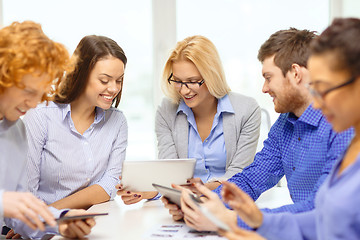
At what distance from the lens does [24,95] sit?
1546mm

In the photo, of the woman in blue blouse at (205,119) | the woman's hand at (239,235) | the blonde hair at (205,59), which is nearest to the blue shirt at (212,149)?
the woman in blue blouse at (205,119)

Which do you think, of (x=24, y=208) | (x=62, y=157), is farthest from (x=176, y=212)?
(x=62, y=157)

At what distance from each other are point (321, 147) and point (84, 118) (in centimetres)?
132

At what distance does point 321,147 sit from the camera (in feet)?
6.10

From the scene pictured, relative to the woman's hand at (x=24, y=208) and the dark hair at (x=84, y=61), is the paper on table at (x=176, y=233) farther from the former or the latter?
the dark hair at (x=84, y=61)

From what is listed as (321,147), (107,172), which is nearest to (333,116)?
(321,147)

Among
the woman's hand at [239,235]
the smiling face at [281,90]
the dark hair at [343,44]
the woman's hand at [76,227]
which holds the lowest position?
the woman's hand at [76,227]

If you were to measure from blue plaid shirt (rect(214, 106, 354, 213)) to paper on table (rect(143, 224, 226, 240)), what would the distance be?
0.27 metres

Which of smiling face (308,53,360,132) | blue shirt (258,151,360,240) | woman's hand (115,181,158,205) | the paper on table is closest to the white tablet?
woman's hand (115,181,158,205)

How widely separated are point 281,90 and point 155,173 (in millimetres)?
725

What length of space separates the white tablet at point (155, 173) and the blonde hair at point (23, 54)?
0.64 m

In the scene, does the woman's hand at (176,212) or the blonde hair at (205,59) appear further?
the blonde hair at (205,59)

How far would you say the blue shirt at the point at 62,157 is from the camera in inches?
90.7

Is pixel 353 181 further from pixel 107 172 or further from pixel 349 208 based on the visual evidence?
pixel 107 172
